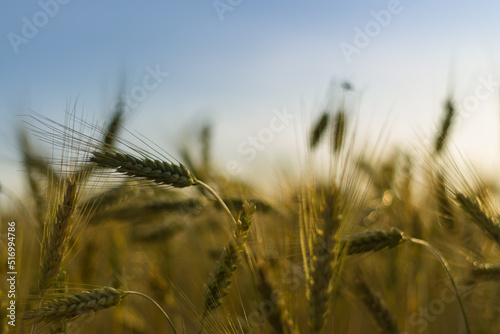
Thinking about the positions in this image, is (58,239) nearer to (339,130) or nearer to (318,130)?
(339,130)

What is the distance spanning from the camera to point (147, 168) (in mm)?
1570

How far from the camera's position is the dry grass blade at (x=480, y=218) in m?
1.74

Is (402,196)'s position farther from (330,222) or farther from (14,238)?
(14,238)

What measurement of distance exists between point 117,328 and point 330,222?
2.01m

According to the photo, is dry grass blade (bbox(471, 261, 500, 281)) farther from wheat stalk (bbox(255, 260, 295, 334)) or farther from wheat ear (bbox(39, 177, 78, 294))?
wheat ear (bbox(39, 177, 78, 294))

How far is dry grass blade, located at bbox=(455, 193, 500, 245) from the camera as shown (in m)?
1.74

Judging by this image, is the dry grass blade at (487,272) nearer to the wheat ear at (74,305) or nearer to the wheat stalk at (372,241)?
the wheat stalk at (372,241)

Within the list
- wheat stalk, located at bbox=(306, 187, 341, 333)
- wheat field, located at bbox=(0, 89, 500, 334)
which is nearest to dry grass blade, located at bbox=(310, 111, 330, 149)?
wheat field, located at bbox=(0, 89, 500, 334)

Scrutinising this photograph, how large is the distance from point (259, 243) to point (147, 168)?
1.73 ft

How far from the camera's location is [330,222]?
1250 millimetres

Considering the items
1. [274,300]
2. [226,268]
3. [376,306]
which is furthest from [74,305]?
[376,306]

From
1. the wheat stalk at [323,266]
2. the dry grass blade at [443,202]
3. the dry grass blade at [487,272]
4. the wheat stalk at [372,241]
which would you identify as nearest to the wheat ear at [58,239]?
the wheat stalk at [323,266]

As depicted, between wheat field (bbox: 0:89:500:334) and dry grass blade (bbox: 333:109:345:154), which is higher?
dry grass blade (bbox: 333:109:345:154)

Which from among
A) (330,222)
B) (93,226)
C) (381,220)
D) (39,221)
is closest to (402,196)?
(381,220)
